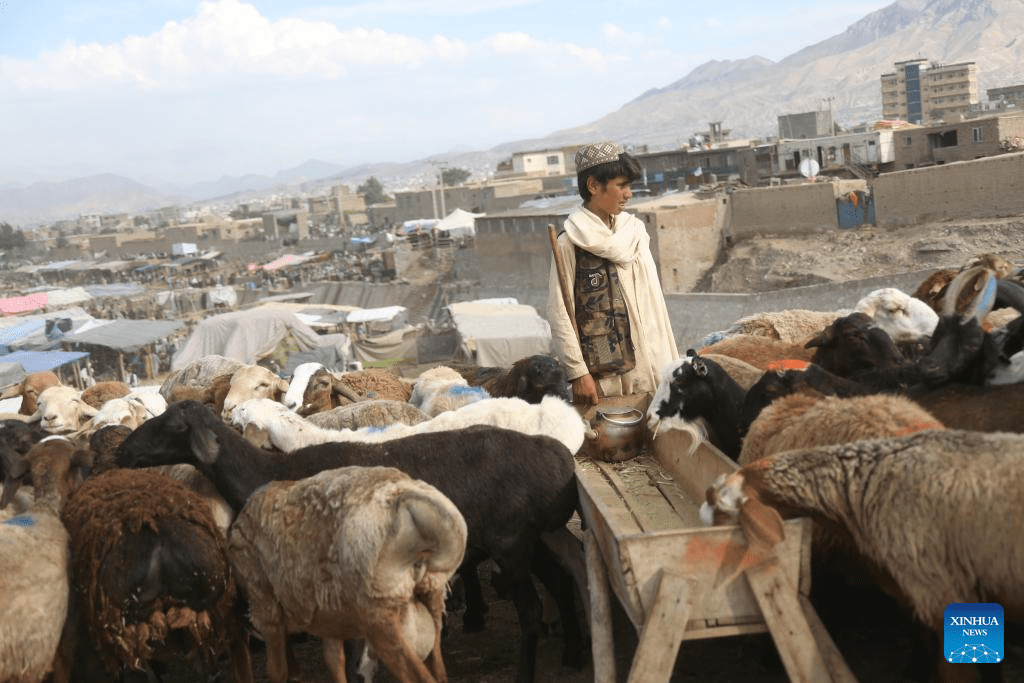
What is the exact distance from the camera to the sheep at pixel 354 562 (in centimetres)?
436

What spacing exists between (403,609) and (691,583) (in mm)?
1277

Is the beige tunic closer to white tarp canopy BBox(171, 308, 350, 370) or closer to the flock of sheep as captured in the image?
the flock of sheep

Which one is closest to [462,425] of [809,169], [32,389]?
[32,389]

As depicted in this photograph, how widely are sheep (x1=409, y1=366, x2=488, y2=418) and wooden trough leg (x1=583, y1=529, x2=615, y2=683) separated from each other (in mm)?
2371

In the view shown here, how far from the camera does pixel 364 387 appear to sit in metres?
8.55

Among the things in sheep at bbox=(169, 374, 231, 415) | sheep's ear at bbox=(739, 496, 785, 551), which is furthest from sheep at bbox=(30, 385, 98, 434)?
sheep's ear at bbox=(739, 496, 785, 551)

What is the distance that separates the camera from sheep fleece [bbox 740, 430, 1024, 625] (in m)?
3.59

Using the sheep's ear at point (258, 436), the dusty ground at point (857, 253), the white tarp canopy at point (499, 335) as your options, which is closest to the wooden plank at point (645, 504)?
the sheep's ear at point (258, 436)

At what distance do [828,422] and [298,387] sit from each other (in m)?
4.45

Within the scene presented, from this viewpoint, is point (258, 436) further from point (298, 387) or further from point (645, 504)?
point (645, 504)

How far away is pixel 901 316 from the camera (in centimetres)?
661

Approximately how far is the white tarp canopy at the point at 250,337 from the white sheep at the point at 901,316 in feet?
67.1

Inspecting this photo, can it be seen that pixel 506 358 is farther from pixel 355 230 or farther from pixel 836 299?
pixel 355 230

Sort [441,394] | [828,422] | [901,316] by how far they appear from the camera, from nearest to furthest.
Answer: [828,422] → [901,316] → [441,394]
